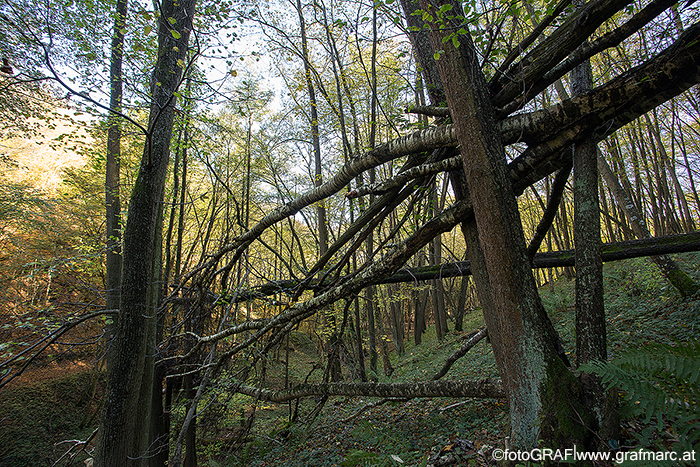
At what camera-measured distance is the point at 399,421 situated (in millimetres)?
4750

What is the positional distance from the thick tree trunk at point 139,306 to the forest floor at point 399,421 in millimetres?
837

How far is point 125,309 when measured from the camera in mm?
3322

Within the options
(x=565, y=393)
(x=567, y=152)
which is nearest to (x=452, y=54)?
(x=567, y=152)

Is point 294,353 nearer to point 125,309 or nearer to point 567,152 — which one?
point 125,309

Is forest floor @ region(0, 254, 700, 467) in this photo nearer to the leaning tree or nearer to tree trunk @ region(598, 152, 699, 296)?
tree trunk @ region(598, 152, 699, 296)

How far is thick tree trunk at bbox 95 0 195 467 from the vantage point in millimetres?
3098

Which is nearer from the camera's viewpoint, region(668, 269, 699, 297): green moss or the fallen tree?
the fallen tree

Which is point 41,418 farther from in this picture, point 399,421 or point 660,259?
point 660,259

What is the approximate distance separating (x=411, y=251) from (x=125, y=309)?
10.8 feet

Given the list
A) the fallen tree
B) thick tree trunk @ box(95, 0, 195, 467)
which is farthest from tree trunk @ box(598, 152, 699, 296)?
thick tree trunk @ box(95, 0, 195, 467)

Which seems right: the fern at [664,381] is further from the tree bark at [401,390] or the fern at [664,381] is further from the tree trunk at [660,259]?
the tree trunk at [660,259]

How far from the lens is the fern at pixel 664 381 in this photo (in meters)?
1.45

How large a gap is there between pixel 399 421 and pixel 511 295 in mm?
3810

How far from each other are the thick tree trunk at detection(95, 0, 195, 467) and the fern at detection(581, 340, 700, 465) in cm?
425
